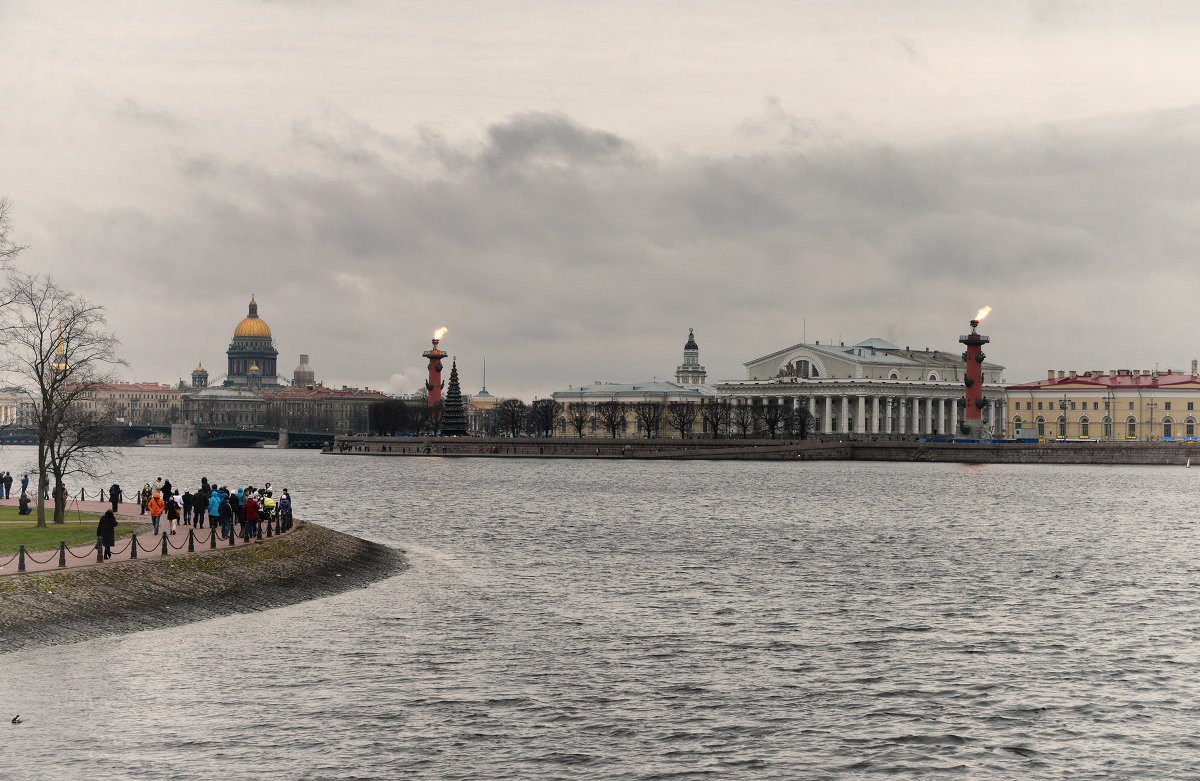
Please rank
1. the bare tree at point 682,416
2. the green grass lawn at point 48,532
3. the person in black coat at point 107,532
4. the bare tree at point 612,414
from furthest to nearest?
the bare tree at point 612,414
the bare tree at point 682,416
the green grass lawn at point 48,532
the person in black coat at point 107,532

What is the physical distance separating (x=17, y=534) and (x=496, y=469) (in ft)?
305

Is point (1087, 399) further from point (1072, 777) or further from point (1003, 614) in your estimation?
point (1072, 777)

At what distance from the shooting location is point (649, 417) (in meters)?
189

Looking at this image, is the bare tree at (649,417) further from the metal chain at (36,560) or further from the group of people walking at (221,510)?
the metal chain at (36,560)

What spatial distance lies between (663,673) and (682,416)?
509ft

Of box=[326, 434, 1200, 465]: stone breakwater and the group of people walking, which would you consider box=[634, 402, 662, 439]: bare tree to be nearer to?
box=[326, 434, 1200, 465]: stone breakwater

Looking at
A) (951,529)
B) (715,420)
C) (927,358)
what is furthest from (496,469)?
(927,358)

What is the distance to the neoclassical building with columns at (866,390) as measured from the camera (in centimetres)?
17888

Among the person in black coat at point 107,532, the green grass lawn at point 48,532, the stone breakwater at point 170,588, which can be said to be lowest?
the stone breakwater at point 170,588

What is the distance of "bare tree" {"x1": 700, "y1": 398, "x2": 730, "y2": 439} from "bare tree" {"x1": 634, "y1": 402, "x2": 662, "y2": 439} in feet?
20.7

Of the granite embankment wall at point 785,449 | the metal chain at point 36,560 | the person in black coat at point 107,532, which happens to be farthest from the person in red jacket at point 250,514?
the granite embankment wall at point 785,449

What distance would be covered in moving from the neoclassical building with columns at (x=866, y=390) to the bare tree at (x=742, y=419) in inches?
71.9

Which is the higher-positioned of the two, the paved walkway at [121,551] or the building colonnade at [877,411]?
the building colonnade at [877,411]

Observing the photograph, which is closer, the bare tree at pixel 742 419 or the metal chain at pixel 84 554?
the metal chain at pixel 84 554
